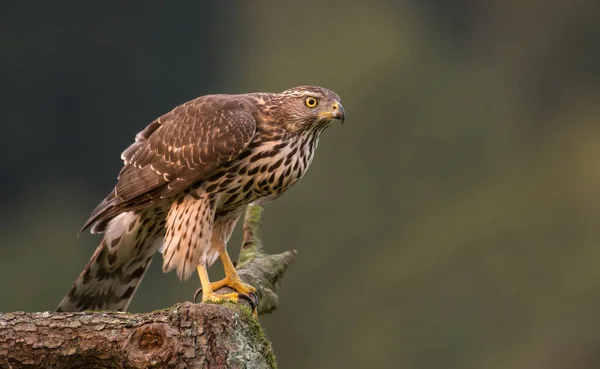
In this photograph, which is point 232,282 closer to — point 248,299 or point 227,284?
point 227,284

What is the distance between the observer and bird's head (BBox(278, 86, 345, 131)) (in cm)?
423

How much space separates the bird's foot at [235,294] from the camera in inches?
162

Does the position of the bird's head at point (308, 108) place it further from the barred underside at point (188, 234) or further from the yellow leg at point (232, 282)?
the yellow leg at point (232, 282)

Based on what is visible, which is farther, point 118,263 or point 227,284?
point 118,263

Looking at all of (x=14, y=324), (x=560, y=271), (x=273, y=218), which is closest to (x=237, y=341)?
(x=14, y=324)

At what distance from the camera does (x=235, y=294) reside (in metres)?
4.17

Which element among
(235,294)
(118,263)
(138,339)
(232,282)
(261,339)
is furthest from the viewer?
(118,263)

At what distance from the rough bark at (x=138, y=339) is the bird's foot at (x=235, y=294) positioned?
935mm

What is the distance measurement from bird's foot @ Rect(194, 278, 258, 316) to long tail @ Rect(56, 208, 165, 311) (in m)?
0.49

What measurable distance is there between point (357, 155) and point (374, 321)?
1.89 metres

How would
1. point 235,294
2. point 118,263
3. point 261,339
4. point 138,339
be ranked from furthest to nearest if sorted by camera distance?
point 118,263 → point 235,294 → point 261,339 → point 138,339

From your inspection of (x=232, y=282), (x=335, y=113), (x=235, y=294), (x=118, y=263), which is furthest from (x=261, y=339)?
(x=118, y=263)

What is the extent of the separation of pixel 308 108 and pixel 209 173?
0.54 metres

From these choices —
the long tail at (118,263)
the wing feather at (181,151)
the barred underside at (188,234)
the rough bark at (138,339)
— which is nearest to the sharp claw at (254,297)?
the barred underside at (188,234)
